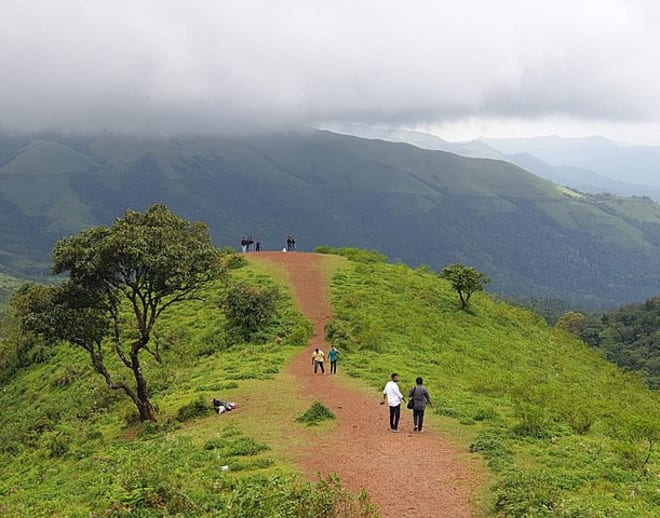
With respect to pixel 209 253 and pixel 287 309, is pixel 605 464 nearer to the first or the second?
pixel 209 253

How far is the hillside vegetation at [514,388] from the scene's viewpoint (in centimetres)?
1366

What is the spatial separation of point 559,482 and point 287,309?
2527 centimetres

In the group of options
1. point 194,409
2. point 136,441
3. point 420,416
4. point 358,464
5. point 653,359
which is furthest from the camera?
point 653,359

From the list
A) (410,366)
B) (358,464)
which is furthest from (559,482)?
(410,366)

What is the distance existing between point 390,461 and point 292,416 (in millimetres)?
5415

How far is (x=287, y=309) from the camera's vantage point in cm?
3762

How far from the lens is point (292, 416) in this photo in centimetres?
2008

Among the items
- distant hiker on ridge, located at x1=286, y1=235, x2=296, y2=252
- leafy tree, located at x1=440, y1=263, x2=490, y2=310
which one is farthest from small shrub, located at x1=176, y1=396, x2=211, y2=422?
distant hiker on ridge, located at x1=286, y1=235, x2=296, y2=252

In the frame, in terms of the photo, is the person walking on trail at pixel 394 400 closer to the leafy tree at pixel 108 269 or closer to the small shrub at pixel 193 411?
the small shrub at pixel 193 411

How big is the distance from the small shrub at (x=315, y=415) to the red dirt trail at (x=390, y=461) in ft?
1.63

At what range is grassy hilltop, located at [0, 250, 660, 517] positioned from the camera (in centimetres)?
1278

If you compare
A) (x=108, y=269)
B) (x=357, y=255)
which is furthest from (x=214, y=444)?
(x=357, y=255)

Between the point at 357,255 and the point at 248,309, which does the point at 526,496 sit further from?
the point at 357,255

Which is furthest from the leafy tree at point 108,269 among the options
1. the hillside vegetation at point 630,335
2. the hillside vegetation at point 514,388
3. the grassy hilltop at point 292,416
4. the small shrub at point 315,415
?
the hillside vegetation at point 630,335
